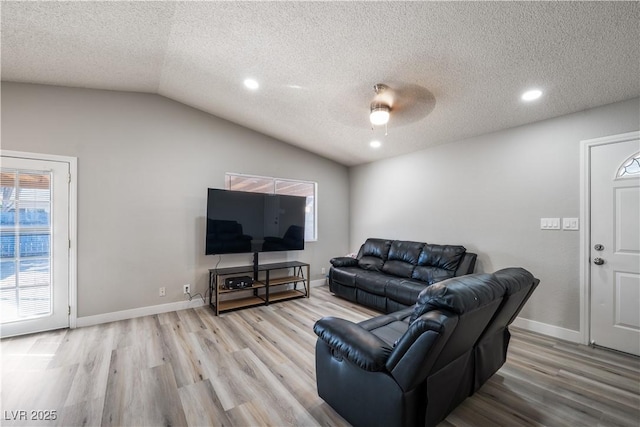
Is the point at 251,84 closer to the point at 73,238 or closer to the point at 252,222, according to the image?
the point at 252,222

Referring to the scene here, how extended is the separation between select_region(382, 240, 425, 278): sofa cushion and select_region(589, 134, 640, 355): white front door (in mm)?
1858

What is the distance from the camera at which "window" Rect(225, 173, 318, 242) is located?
13.9 ft

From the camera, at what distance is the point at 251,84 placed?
9.91ft

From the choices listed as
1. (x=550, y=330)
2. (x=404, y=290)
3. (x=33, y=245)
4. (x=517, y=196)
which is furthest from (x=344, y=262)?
(x=33, y=245)

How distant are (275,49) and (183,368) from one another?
2945 mm

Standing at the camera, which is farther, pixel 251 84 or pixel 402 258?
pixel 402 258

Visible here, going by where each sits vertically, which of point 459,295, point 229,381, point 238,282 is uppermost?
point 459,295

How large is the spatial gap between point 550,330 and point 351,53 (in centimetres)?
360

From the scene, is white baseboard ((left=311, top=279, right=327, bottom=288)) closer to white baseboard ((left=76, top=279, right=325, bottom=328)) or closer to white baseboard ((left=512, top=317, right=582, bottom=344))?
white baseboard ((left=76, top=279, right=325, bottom=328))

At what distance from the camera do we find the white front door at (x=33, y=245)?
9.03 ft

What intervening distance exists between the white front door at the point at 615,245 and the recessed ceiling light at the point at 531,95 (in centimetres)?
84

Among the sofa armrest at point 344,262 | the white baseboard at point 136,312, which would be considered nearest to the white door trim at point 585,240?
the sofa armrest at point 344,262

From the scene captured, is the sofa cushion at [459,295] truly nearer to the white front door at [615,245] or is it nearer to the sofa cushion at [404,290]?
the sofa cushion at [404,290]

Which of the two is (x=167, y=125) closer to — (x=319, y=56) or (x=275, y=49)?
(x=275, y=49)
